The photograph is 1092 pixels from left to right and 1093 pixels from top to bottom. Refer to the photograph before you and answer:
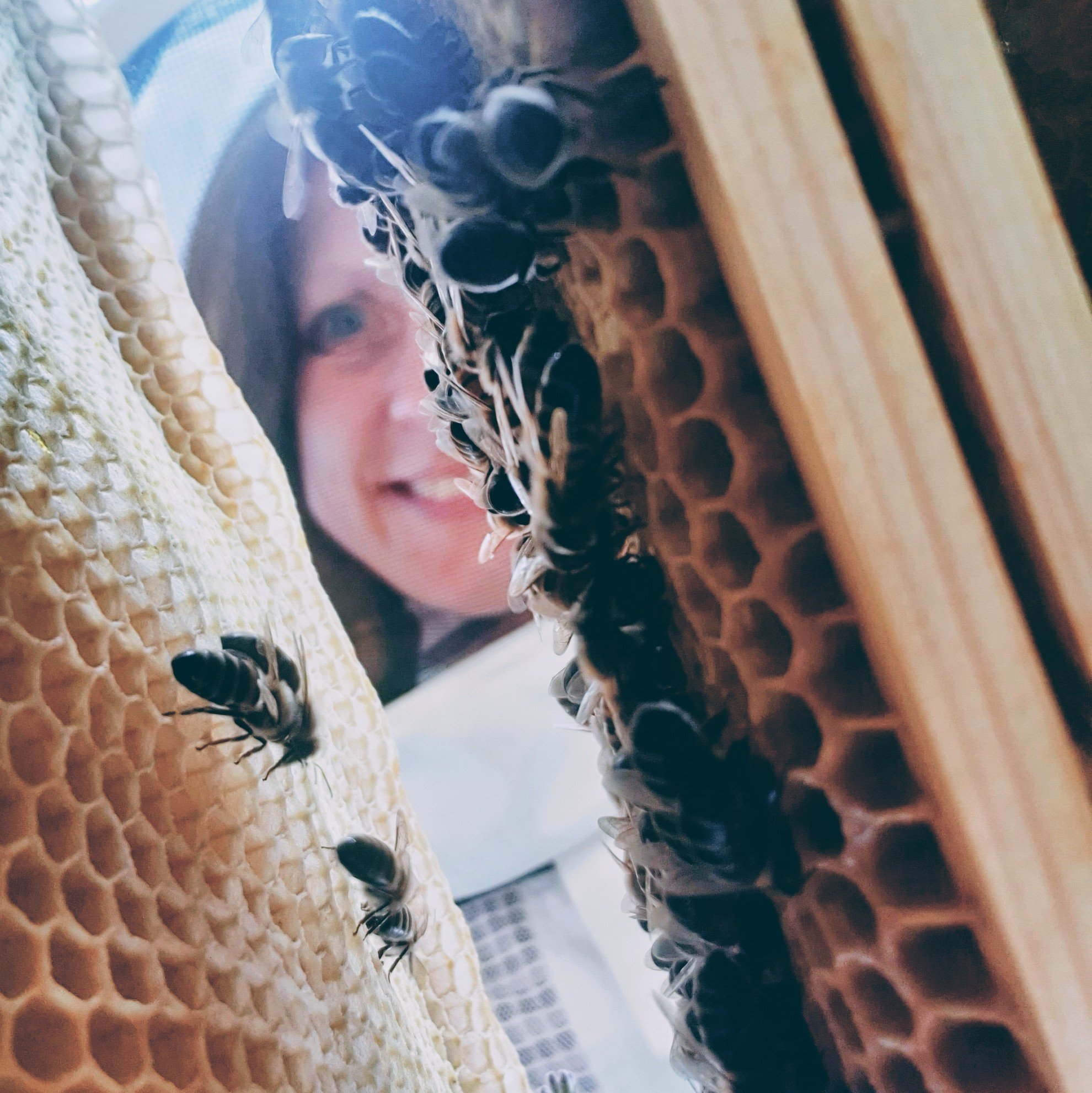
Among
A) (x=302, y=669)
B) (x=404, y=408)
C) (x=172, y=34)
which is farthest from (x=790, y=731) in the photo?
(x=172, y=34)

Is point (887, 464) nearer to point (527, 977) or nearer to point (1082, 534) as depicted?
point (1082, 534)

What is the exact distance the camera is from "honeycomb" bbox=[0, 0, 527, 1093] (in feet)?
0.77

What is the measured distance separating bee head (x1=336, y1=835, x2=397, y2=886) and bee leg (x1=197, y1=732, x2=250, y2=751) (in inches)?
2.7

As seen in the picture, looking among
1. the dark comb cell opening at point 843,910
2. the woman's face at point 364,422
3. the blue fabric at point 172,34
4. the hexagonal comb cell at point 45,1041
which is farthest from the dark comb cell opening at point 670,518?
the blue fabric at point 172,34

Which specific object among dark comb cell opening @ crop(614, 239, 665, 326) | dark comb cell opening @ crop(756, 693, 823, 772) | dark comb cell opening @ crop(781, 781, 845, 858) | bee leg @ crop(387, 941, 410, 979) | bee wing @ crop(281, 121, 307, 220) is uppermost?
bee wing @ crop(281, 121, 307, 220)

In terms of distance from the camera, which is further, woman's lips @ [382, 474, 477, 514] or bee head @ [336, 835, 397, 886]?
woman's lips @ [382, 474, 477, 514]

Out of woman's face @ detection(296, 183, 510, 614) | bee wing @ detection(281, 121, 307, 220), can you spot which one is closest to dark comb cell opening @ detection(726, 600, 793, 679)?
bee wing @ detection(281, 121, 307, 220)

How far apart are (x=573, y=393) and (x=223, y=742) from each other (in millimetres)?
192

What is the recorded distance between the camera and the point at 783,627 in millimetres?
235

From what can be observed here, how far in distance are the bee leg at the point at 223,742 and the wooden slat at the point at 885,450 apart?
0.76 ft

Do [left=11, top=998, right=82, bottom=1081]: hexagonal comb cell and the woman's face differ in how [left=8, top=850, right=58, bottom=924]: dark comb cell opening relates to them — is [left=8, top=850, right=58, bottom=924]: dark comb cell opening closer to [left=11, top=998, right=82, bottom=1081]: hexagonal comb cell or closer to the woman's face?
[left=11, top=998, right=82, bottom=1081]: hexagonal comb cell

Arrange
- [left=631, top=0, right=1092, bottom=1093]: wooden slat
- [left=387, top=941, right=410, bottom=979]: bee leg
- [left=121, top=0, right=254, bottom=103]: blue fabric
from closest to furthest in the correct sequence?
1. [left=631, top=0, right=1092, bottom=1093]: wooden slat
2. [left=387, top=941, right=410, bottom=979]: bee leg
3. [left=121, top=0, right=254, bottom=103]: blue fabric

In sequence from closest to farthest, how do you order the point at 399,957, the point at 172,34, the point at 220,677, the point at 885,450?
the point at 885,450
the point at 220,677
the point at 399,957
the point at 172,34

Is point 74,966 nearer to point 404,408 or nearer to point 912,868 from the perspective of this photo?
point 912,868
